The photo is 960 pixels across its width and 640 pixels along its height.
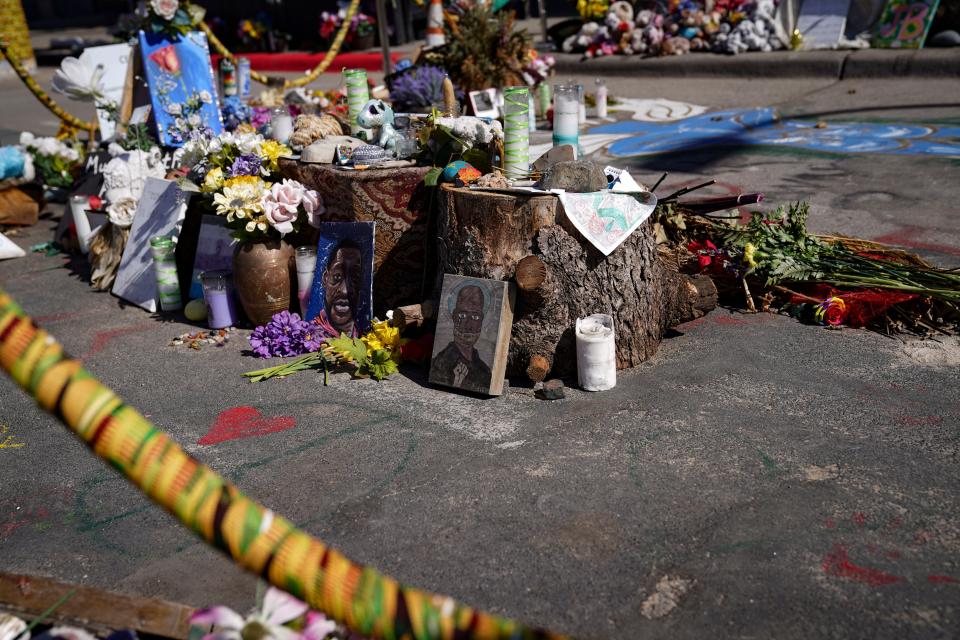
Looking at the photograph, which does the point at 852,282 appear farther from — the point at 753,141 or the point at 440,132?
the point at 753,141

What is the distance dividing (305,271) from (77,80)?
3884 mm

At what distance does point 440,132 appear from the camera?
4.94 metres

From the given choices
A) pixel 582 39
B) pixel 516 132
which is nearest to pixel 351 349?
pixel 516 132

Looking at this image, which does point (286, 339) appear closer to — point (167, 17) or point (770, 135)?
point (167, 17)

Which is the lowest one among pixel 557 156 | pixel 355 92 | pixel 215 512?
pixel 557 156

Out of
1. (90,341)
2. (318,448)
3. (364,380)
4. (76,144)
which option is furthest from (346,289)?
(76,144)

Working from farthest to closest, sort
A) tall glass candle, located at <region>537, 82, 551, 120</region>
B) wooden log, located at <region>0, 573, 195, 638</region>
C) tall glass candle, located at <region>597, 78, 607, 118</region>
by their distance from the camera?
tall glass candle, located at <region>597, 78, 607, 118</region>
tall glass candle, located at <region>537, 82, 551, 120</region>
wooden log, located at <region>0, 573, 195, 638</region>

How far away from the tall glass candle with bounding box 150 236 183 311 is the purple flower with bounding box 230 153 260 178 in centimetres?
71

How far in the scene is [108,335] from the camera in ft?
18.4

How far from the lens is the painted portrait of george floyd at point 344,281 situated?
5.02 m

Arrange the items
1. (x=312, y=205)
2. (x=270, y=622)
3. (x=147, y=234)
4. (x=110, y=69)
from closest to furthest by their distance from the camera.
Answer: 1. (x=270, y=622)
2. (x=312, y=205)
3. (x=147, y=234)
4. (x=110, y=69)

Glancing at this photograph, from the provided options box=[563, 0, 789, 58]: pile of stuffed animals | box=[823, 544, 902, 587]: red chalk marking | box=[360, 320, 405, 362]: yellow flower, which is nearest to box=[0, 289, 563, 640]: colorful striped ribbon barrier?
box=[823, 544, 902, 587]: red chalk marking

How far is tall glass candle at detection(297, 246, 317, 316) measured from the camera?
17.1ft

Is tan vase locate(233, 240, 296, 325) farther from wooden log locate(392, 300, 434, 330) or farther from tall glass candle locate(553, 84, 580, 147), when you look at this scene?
tall glass candle locate(553, 84, 580, 147)
